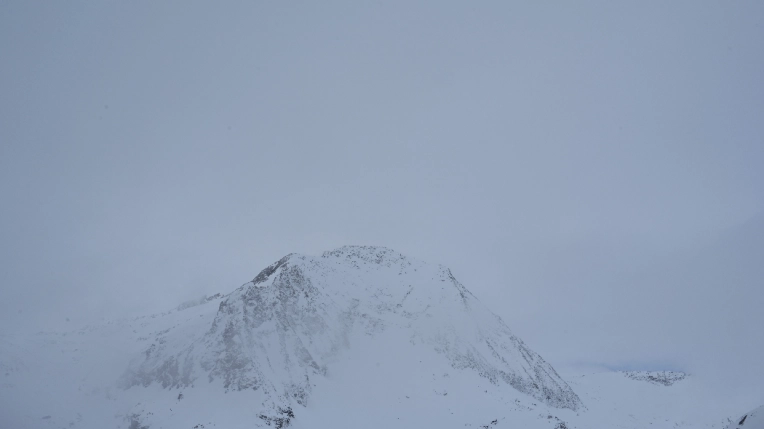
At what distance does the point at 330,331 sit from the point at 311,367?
21.1ft

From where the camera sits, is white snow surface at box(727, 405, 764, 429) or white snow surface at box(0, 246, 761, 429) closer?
white snow surface at box(727, 405, 764, 429)

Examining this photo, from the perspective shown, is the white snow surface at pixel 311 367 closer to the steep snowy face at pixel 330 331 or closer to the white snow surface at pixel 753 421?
the steep snowy face at pixel 330 331

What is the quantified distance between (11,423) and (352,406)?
31.7 meters

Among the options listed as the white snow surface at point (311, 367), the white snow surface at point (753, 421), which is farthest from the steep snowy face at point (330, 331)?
the white snow surface at point (753, 421)

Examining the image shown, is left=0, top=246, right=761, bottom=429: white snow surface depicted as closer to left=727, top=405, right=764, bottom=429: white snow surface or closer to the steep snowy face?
the steep snowy face

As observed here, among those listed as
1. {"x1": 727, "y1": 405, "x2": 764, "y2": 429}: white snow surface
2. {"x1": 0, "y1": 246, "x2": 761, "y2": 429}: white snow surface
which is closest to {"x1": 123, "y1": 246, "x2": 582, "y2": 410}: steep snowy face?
{"x1": 0, "y1": 246, "x2": 761, "y2": 429}: white snow surface

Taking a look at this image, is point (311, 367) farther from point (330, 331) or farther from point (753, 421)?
point (753, 421)

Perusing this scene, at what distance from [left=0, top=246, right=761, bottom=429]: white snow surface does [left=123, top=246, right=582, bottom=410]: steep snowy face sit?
0.18 meters

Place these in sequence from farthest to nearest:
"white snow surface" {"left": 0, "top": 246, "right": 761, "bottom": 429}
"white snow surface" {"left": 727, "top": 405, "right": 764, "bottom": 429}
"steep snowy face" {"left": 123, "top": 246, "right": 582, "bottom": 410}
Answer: "steep snowy face" {"left": 123, "top": 246, "right": 582, "bottom": 410}
"white snow surface" {"left": 0, "top": 246, "right": 761, "bottom": 429}
"white snow surface" {"left": 727, "top": 405, "right": 764, "bottom": 429}

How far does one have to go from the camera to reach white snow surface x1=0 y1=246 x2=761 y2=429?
41.5 meters

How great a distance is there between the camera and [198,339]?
4972 cm

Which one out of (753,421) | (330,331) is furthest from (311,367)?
(753,421)

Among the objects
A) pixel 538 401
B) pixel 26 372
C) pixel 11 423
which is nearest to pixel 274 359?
pixel 11 423

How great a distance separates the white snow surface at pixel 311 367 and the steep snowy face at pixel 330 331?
183 mm
